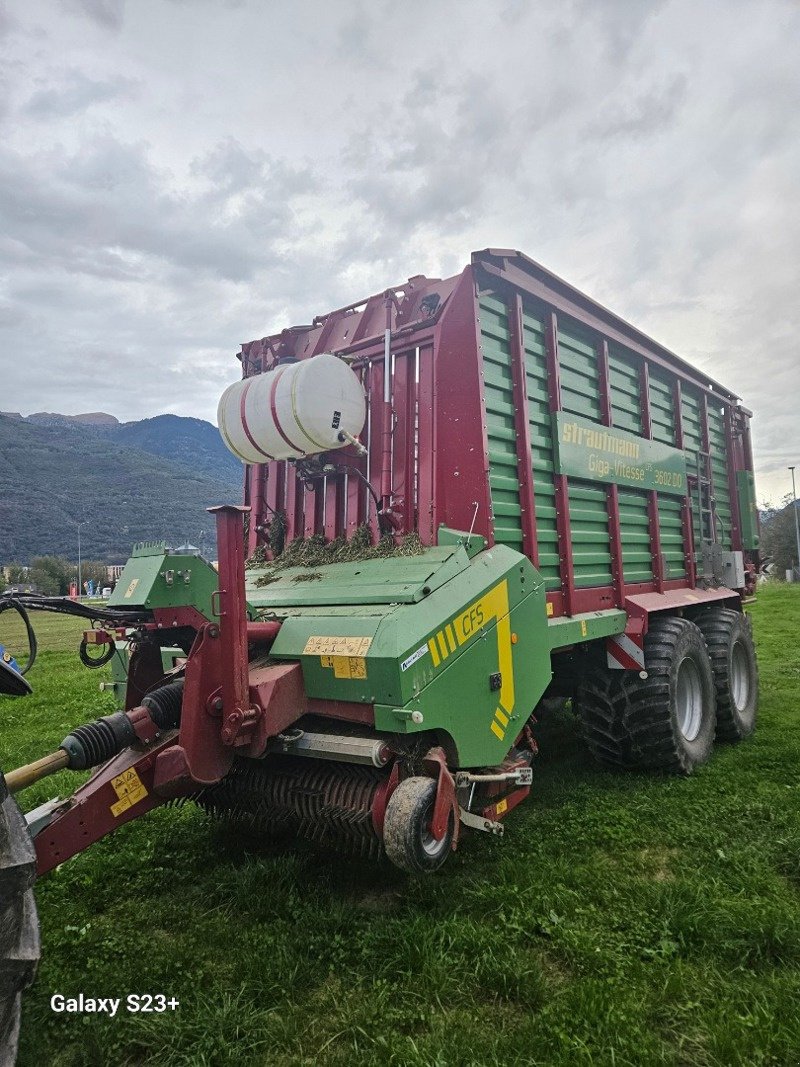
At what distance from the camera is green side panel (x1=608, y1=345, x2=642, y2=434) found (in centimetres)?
546

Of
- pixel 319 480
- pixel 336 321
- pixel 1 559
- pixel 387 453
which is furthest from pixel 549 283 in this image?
pixel 1 559

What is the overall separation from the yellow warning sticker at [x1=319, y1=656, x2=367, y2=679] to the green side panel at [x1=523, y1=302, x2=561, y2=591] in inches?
68.1

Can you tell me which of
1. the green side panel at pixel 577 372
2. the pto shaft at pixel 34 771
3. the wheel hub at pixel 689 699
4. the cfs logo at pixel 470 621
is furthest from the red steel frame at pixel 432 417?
the pto shaft at pixel 34 771

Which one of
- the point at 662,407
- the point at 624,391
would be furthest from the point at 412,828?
the point at 662,407

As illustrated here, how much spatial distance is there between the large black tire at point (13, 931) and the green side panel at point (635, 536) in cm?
428

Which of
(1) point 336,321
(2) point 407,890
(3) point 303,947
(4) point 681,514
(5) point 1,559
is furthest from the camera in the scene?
(5) point 1,559

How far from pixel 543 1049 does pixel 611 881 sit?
1187 mm

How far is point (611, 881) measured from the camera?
328 centimetres

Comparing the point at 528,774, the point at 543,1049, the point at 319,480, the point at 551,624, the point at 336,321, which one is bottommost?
the point at 543,1049

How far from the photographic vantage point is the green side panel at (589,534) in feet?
15.3

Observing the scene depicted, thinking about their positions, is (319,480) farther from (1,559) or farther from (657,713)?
(1,559)

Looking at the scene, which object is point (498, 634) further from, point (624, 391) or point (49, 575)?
point (49, 575)

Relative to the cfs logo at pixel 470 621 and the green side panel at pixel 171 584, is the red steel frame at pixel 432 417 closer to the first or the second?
the cfs logo at pixel 470 621

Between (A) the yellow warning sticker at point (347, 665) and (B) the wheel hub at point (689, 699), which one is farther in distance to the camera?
(B) the wheel hub at point (689, 699)
